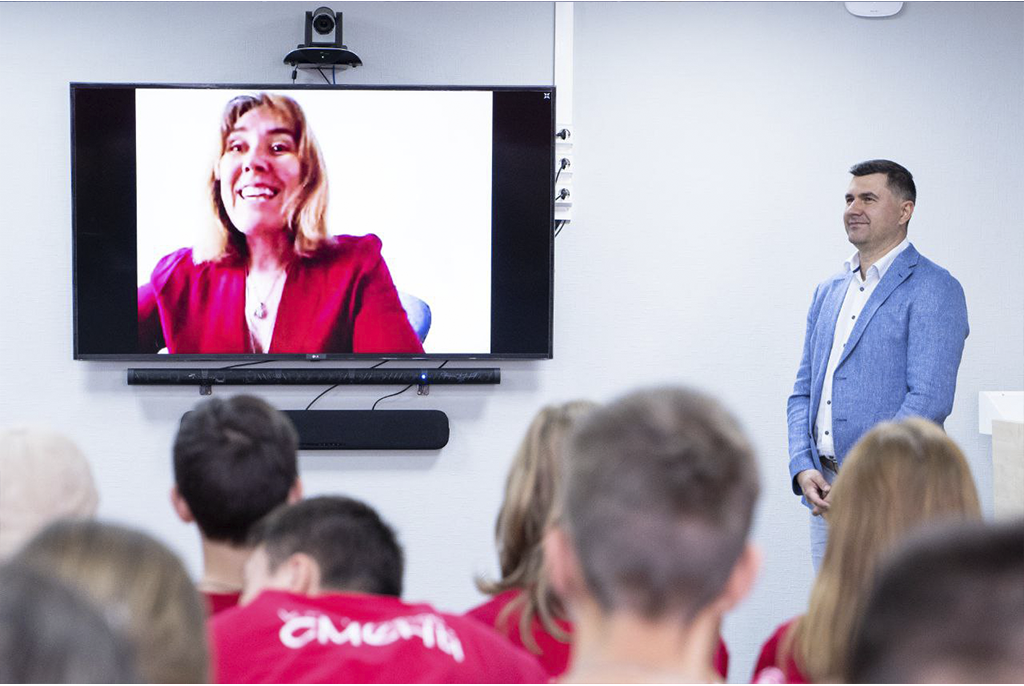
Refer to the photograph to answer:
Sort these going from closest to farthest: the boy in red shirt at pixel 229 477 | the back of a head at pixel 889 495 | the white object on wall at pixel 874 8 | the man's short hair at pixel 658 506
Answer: the man's short hair at pixel 658 506 < the back of a head at pixel 889 495 < the boy in red shirt at pixel 229 477 < the white object on wall at pixel 874 8

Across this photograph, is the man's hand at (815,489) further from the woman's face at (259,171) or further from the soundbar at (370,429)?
the woman's face at (259,171)

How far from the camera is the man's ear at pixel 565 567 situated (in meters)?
0.99

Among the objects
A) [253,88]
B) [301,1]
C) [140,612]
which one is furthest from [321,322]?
[140,612]

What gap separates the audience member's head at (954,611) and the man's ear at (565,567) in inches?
12.6

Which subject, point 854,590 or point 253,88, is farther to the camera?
point 253,88

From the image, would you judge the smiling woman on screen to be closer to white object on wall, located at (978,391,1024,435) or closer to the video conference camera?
the video conference camera

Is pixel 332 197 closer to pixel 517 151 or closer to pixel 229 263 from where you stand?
pixel 229 263

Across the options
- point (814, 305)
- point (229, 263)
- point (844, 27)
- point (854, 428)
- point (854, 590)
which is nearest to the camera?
point (854, 590)

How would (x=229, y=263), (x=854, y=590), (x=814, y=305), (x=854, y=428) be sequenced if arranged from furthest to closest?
(x=229, y=263) < (x=814, y=305) < (x=854, y=428) < (x=854, y=590)

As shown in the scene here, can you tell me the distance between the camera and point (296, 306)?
3797 mm

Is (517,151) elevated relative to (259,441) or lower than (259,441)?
elevated

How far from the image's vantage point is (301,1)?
3.85m

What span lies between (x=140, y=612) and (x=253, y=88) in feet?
10.2

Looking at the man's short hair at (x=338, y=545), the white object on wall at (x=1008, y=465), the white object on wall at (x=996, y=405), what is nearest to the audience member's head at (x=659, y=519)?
the man's short hair at (x=338, y=545)
